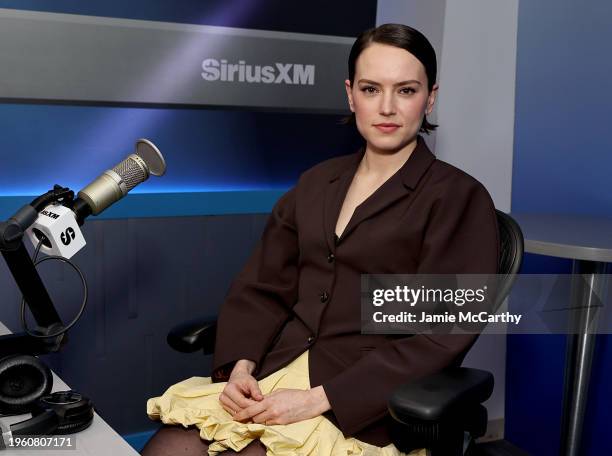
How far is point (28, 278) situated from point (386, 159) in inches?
33.6

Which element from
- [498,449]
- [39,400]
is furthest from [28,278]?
[498,449]

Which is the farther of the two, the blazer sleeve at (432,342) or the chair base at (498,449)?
the chair base at (498,449)

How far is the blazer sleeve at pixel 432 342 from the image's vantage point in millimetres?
1584

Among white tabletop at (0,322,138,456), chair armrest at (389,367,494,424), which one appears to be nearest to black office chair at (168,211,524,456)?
chair armrest at (389,367,494,424)

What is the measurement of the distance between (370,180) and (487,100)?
106 cm

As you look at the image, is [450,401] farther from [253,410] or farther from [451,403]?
[253,410]

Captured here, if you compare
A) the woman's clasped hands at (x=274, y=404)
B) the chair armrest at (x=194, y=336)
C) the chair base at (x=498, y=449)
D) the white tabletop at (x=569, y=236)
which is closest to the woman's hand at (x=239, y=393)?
the woman's clasped hands at (x=274, y=404)

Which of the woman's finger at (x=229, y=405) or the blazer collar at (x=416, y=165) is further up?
the blazer collar at (x=416, y=165)

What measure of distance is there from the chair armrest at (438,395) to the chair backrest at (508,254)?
0.67 ft

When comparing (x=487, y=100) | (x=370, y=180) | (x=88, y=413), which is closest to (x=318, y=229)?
(x=370, y=180)

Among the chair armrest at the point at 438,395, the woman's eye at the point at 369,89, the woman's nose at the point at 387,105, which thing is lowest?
the chair armrest at the point at 438,395

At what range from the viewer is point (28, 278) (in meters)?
1.53

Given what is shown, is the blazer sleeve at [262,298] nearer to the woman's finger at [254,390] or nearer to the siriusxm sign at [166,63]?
the woman's finger at [254,390]

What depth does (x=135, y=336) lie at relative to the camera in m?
2.58
